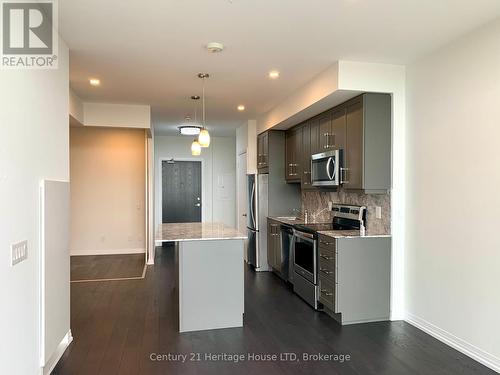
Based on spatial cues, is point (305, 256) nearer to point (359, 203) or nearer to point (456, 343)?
point (359, 203)

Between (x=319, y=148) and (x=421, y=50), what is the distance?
161cm

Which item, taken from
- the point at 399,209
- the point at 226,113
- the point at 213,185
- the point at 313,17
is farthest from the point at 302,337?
the point at 213,185

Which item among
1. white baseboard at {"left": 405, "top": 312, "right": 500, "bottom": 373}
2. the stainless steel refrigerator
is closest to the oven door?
white baseboard at {"left": 405, "top": 312, "right": 500, "bottom": 373}

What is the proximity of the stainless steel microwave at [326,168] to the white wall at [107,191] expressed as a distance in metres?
3.96

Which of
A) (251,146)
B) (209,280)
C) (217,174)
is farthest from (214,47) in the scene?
(217,174)

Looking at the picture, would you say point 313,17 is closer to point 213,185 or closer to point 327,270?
point 327,270

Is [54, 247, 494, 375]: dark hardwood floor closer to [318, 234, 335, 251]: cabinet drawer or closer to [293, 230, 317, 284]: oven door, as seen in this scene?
[293, 230, 317, 284]: oven door

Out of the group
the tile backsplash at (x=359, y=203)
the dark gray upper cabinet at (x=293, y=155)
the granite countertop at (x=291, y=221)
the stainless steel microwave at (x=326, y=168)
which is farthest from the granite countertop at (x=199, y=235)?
the dark gray upper cabinet at (x=293, y=155)

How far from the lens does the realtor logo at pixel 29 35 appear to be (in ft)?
6.33

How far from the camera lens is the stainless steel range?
3.94 meters

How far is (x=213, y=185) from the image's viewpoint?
8.86 meters

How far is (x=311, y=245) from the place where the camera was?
4.02 metres

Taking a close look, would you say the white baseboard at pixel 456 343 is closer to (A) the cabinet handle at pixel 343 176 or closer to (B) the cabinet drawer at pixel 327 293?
(B) the cabinet drawer at pixel 327 293

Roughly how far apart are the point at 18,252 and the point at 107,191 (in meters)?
5.36
